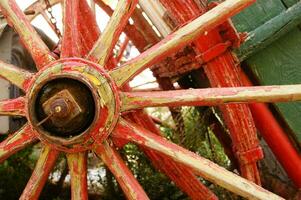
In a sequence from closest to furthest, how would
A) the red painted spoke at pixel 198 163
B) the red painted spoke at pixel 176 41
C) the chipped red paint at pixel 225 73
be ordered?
1. the red painted spoke at pixel 198 163
2. the red painted spoke at pixel 176 41
3. the chipped red paint at pixel 225 73

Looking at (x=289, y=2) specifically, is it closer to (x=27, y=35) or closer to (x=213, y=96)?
(x=213, y=96)

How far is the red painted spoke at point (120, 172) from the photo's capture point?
169cm

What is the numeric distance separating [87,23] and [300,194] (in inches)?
53.4

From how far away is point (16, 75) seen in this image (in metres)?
1.83

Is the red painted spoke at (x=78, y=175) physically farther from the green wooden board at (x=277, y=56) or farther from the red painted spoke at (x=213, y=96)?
the green wooden board at (x=277, y=56)

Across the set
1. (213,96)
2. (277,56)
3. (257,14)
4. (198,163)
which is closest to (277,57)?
(277,56)

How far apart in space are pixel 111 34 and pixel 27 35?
0.37 meters

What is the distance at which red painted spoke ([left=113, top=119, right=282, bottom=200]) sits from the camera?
1.59 meters

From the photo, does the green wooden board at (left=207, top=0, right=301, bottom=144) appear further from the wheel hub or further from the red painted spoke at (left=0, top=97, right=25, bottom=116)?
the red painted spoke at (left=0, top=97, right=25, bottom=116)

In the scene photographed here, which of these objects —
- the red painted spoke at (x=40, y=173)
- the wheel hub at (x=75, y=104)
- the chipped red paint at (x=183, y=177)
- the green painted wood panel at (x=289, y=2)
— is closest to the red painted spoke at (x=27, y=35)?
the wheel hub at (x=75, y=104)

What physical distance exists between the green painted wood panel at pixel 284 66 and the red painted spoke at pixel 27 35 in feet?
3.23

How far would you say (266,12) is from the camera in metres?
2.14

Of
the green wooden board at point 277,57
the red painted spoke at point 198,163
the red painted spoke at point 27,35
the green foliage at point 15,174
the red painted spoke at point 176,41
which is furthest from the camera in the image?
the green foliage at point 15,174

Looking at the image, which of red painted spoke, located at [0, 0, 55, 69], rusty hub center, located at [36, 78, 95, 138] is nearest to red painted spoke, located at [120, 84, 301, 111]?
rusty hub center, located at [36, 78, 95, 138]
